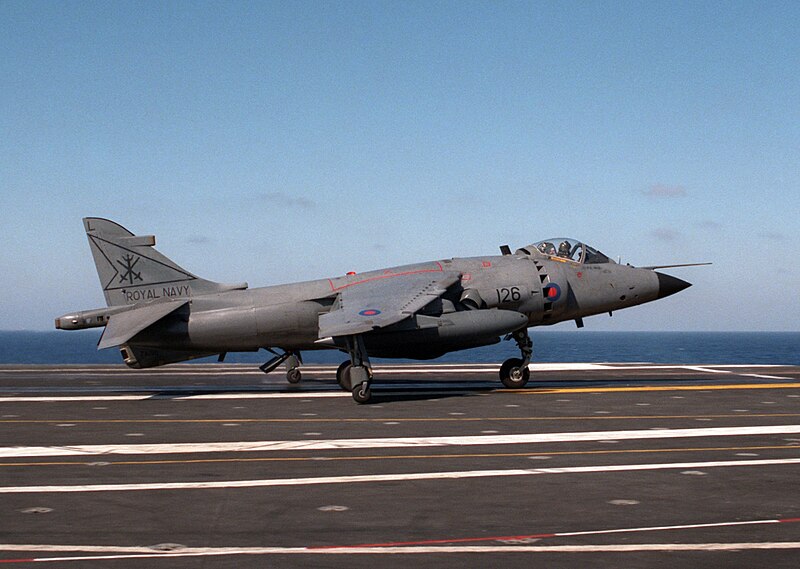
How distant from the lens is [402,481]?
1153 cm

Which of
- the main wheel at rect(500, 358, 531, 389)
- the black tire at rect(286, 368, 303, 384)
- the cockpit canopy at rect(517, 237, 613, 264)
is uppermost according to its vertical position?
the cockpit canopy at rect(517, 237, 613, 264)

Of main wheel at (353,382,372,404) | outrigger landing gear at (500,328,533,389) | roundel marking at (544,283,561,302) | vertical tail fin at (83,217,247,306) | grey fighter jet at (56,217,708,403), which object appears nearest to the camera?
main wheel at (353,382,372,404)

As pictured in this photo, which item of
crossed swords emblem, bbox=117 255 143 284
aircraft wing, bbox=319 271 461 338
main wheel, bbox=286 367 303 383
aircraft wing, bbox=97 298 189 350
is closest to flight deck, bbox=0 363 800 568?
aircraft wing, bbox=97 298 189 350

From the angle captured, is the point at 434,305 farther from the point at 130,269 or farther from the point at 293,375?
the point at 130,269

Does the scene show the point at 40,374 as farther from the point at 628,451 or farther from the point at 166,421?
the point at 628,451

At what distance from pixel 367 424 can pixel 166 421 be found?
4520 mm

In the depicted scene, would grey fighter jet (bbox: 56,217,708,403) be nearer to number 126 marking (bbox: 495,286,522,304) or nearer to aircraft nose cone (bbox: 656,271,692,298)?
number 126 marking (bbox: 495,286,522,304)

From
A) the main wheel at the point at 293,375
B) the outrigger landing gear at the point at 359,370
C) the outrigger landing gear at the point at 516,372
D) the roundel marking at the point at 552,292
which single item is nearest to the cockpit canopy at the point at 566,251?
the roundel marking at the point at 552,292

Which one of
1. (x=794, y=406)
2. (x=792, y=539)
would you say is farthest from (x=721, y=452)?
(x=794, y=406)

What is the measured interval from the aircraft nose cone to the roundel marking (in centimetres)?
396

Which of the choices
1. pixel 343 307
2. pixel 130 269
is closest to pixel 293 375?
pixel 343 307

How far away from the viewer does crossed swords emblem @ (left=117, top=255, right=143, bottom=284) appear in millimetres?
23969

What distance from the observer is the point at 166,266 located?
2427cm

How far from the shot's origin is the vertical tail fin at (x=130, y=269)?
78.6 feet
